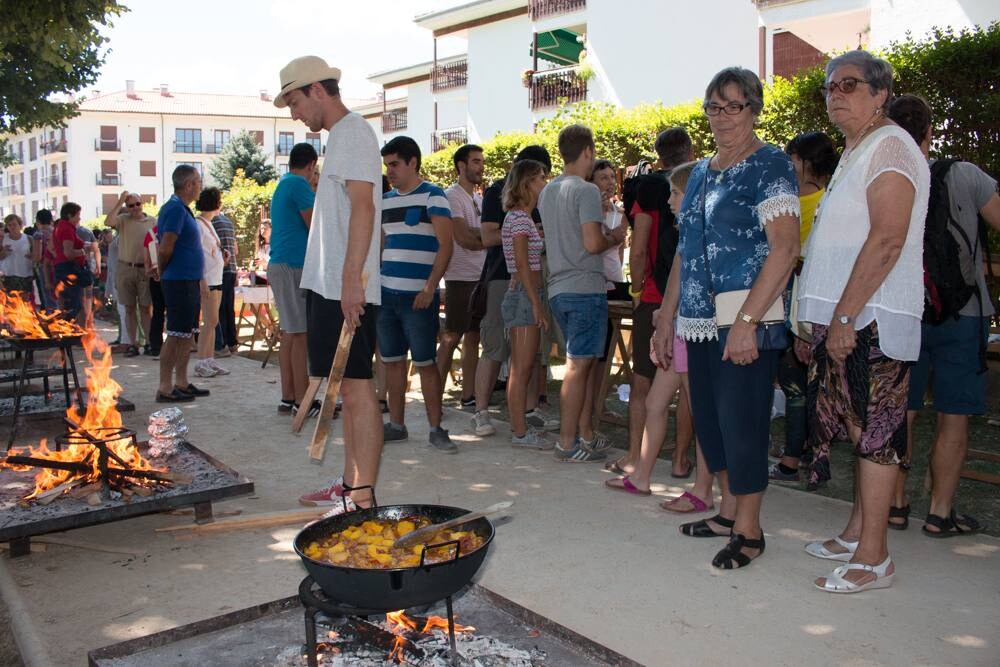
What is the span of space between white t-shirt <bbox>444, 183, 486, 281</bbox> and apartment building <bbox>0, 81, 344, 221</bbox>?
70049 mm

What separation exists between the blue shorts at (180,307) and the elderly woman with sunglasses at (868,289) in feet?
18.9

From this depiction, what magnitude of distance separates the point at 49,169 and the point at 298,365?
282 feet

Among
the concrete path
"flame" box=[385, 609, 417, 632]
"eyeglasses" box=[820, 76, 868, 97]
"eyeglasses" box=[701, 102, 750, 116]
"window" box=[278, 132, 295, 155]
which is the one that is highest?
"window" box=[278, 132, 295, 155]

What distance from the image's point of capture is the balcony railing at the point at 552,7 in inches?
1021

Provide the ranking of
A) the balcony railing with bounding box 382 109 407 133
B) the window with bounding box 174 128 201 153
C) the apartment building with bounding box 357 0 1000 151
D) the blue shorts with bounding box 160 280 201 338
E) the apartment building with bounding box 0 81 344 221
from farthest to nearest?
1. the window with bounding box 174 128 201 153
2. the apartment building with bounding box 0 81 344 221
3. the balcony railing with bounding box 382 109 407 133
4. the apartment building with bounding box 357 0 1000 151
5. the blue shorts with bounding box 160 280 201 338

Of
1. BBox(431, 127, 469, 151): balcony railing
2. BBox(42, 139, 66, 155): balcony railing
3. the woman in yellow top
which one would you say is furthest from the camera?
BBox(42, 139, 66, 155): balcony railing

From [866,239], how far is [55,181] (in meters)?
86.8

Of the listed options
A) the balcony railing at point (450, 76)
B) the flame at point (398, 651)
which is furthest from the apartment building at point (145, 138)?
the flame at point (398, 651)

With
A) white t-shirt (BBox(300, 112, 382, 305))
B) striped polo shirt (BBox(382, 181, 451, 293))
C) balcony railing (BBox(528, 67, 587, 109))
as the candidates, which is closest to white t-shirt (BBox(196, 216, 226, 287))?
striped polo shirt (BBox(382, 181, 451, 293))

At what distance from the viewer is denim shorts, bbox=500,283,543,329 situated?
610cm

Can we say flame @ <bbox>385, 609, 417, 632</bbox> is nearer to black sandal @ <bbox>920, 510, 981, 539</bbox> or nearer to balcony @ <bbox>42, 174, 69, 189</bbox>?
black sandal @ <bbox>920, 510, 981, 539</bbox>

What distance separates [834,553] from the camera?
4074 millimetres

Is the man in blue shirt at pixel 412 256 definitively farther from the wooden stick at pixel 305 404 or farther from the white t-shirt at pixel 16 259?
the white t-shirt at pixel 16 259

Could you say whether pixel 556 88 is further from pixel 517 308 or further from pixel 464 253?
pixel 517 308
